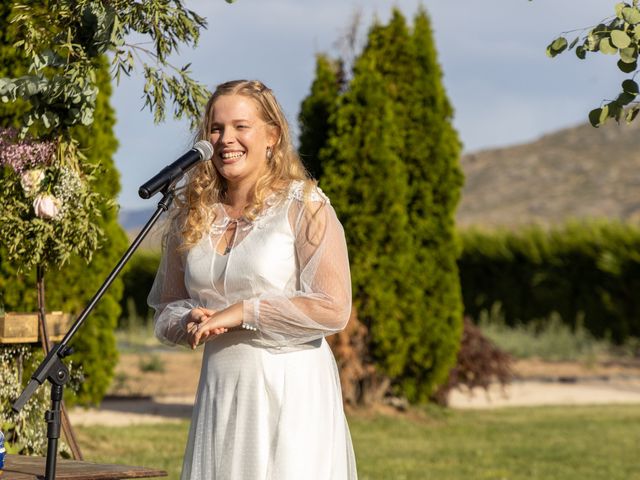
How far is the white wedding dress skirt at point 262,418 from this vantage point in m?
3.56

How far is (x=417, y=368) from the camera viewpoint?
1144cm

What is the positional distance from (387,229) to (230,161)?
23.8 feet

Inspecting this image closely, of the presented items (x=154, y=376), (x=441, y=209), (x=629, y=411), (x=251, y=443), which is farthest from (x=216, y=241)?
(x=154, y=376)

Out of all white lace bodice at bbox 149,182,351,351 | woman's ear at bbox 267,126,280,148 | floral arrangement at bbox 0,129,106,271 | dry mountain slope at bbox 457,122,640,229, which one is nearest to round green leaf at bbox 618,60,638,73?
white lace bodice at bbox 149,182,351,351

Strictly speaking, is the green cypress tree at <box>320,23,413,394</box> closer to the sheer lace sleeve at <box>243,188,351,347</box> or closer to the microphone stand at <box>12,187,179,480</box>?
the sheer lace sleeve at <box>243,188,351,347</box>

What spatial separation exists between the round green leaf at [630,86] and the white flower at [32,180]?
296cm

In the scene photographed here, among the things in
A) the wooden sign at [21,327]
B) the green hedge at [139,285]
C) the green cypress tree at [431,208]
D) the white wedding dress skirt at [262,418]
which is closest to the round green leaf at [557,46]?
the white wedding dress skirt at [262,418]

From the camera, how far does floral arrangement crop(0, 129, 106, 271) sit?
5.43 metres

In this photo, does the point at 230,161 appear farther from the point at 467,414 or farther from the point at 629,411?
the point at 629,411

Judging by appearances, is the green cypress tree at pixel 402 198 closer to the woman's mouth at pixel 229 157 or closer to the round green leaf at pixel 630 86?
the woman's mouth at pixel 229 157

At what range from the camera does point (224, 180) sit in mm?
3973

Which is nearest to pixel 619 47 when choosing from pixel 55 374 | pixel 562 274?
pixel 55 374

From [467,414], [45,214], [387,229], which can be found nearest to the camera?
[45,214]

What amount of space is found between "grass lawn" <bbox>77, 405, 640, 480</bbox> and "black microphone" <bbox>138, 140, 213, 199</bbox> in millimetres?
4513
